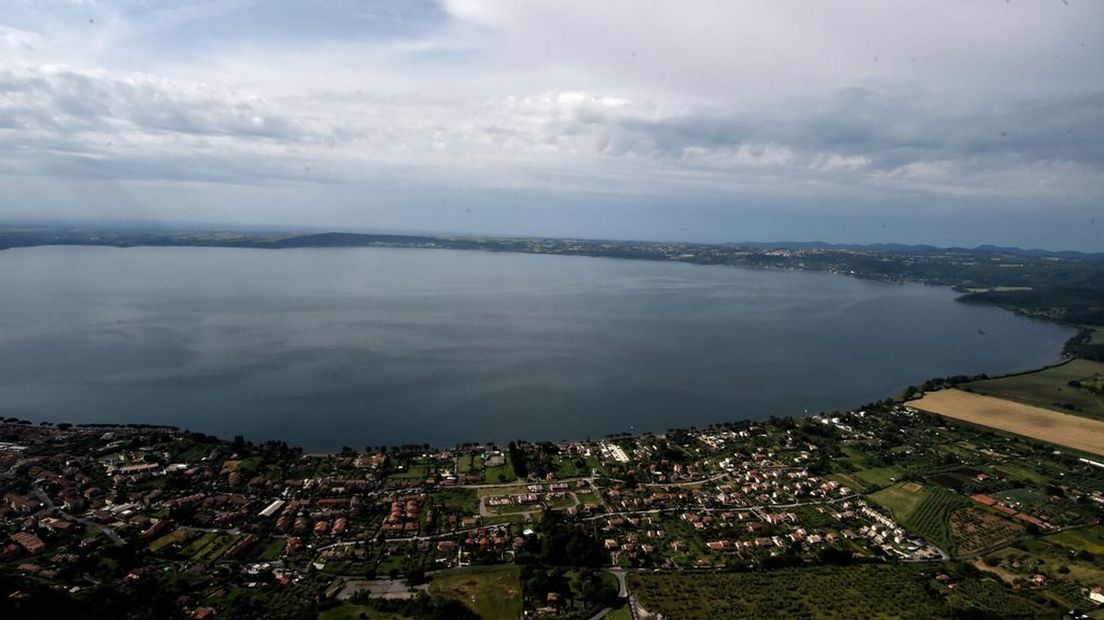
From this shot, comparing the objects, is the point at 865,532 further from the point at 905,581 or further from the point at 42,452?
the point at 42,452

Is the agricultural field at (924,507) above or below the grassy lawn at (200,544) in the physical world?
above

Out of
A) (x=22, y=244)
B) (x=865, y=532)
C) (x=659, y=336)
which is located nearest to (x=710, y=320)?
(x=659, y=336)

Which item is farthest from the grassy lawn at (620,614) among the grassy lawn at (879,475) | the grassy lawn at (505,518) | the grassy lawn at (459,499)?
the grassy lawn at (879,475)

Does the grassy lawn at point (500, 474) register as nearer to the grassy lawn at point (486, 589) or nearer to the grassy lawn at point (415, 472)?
the grassy lawn at point (415, 472)

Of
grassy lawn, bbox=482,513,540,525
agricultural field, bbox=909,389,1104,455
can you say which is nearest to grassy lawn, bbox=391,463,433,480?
grassy lawn, bbox=482,513,540,525

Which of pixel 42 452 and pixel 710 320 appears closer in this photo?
pixel 42 452

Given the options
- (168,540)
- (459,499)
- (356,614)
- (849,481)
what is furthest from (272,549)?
(849,481)
